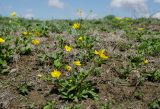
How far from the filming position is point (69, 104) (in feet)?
18.1

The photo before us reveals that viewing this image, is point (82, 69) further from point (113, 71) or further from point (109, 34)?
point (109, 34)

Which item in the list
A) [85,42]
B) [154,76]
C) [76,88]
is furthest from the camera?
[85,42]

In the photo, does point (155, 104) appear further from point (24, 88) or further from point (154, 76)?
point (24, 88)

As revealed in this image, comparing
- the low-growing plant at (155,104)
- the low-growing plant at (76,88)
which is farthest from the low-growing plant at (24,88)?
the low-growing plant at (155,104)

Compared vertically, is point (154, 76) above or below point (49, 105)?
above

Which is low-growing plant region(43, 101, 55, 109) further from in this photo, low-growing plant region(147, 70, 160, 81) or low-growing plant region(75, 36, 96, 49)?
low-growing plant region(75, 36, 96, 49)

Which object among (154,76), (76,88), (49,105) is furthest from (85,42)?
(49,105)

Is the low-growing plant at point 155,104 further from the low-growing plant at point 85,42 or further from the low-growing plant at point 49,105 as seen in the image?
the low-growing plant at point 85,42

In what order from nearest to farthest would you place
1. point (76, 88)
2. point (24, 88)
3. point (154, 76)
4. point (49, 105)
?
point (49, 105) < point (76, 88) < point (24, 88) < point (154, 76)

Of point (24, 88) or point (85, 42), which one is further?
point (85, 42)

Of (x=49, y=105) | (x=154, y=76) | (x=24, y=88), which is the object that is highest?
(x=154, y=76)

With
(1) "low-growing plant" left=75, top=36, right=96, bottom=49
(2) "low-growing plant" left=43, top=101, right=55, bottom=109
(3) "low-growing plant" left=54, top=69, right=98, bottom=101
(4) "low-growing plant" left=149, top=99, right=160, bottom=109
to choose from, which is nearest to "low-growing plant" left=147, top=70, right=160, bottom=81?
(4) "low-growing plant" left=149, top=99, right=160, bottom=109

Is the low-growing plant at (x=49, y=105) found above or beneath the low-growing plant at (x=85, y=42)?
beneath

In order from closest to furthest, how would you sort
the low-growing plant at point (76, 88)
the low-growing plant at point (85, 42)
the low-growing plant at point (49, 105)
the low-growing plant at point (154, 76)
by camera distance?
the low-growing plant at point (49, 105) < the low-growing plant at point (76, 88) < the low-growing plant at point (154, 76) < the low-growing plant at point (85, 42)
